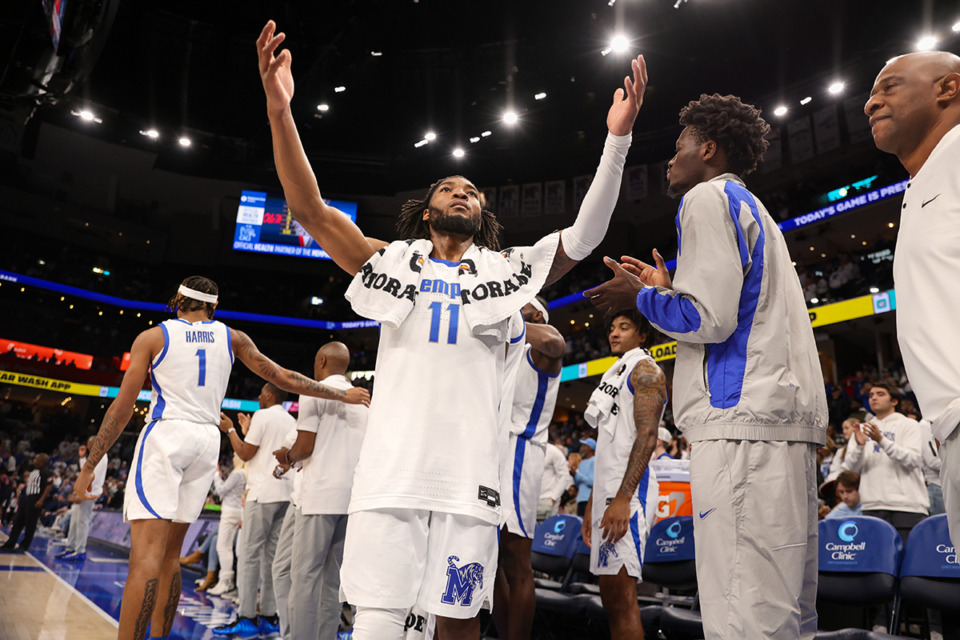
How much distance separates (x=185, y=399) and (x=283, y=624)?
146 cm

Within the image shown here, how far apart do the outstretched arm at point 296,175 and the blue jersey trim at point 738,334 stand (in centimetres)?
118

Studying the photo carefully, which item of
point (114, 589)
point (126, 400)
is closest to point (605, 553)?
point (126, 400)

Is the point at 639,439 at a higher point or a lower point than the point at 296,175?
lower

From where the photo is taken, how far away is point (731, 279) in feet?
6.85

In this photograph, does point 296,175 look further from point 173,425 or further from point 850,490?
point 850,490

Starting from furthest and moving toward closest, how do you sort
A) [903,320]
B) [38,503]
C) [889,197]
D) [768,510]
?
[889,197] < [38,503] < [768,510] < [903,320]

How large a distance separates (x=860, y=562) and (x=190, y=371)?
12.1 ft

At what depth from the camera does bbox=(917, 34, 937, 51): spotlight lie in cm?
1454

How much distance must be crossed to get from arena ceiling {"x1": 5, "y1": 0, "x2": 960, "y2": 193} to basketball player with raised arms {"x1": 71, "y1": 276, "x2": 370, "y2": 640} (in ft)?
44.5

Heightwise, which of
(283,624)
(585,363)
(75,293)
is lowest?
(283,624)

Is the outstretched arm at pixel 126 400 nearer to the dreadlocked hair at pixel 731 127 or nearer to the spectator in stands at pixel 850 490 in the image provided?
the dreadlocked hair at pixel 731 127

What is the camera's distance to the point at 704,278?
6.93 ft

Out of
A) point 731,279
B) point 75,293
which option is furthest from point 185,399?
point 75,293

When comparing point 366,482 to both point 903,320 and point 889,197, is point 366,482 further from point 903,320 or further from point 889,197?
point 889,197
